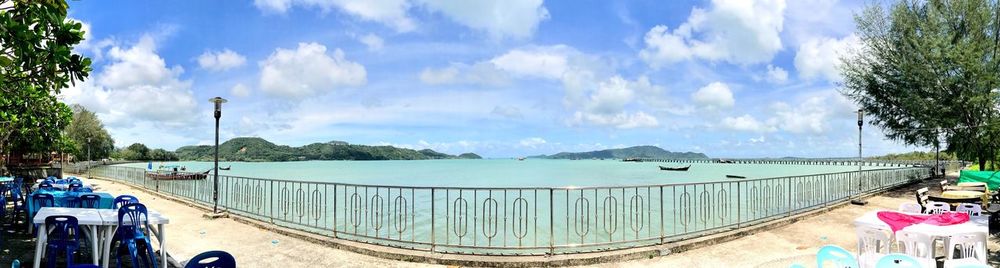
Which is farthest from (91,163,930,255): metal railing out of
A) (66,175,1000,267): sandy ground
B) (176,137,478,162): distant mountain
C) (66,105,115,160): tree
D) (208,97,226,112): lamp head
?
(176,137,478,162): distant mountain

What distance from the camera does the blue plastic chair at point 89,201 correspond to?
6574 millimetres

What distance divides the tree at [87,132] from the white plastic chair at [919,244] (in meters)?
65.1

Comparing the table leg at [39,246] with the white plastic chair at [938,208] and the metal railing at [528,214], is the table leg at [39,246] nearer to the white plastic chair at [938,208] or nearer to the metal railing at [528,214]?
the metal railing at [528,214]

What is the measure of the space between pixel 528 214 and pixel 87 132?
59.4m

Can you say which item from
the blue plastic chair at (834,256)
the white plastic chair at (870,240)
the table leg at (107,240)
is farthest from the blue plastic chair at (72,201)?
the white plastic chair at (870,240)

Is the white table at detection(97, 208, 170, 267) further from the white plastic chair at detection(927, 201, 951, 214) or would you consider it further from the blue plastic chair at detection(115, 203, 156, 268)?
the white plastic chair at detection(927, 201, 951, 214)

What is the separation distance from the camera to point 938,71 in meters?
16.1

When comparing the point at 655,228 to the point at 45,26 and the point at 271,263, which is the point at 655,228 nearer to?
the point at 271,263

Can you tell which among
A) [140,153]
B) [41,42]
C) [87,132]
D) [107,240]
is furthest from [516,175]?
[140,153]

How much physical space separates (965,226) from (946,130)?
636 inches

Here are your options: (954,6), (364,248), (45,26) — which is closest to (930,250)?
(364,248)

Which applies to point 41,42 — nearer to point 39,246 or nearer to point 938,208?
point 39,246

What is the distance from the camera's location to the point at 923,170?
1938 cm

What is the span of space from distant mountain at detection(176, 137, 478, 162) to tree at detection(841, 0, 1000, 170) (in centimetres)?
11192
